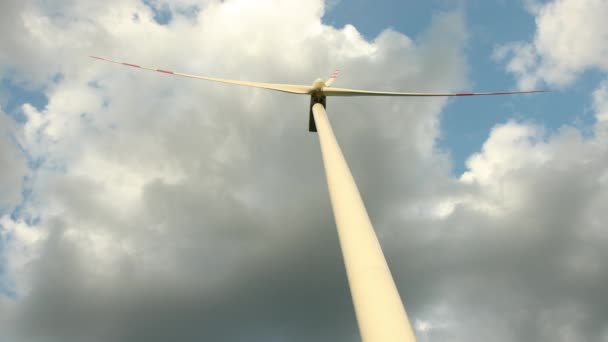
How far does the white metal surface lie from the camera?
14781 mm

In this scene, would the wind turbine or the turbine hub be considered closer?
the wind turbine

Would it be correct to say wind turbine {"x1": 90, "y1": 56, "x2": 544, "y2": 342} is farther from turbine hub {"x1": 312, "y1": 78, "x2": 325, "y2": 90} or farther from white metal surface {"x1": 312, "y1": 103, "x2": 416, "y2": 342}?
turbine hub {"x1": 312, "y1": 78, "x2": 325, "y2": 90}

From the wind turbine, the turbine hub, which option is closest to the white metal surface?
the wind turbine

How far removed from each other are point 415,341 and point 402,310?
51.2 inches

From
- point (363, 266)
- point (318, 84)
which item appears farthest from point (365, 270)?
point (318, 84)

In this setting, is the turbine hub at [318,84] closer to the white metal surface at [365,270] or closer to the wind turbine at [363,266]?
the wind turbine at [363,266]

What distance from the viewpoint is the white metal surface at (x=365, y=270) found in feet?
48.5

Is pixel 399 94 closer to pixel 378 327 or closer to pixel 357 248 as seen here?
pixel 357 248

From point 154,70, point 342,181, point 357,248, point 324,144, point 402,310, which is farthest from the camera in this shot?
point 154,70

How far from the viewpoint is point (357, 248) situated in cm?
1838

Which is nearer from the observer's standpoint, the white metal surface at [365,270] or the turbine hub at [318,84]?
the white metal surface at [365,270]

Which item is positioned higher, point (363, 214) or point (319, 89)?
point (319, 89)

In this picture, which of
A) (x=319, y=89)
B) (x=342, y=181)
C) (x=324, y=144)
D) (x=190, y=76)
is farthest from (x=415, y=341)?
(x=190, y=76)

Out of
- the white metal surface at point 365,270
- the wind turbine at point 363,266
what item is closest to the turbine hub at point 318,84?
the wind turbine at point 363,266
